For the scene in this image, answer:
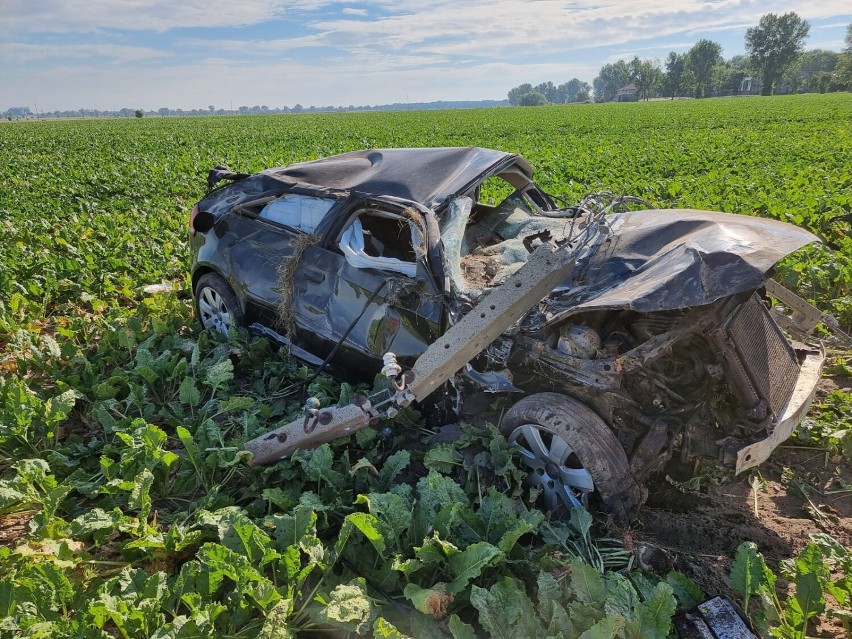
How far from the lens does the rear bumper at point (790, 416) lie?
2938 mm

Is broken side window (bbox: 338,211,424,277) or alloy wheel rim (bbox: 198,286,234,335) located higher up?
broken side window (bbox: 338,211,424,277)

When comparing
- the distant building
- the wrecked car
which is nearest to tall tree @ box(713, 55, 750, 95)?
the distant building

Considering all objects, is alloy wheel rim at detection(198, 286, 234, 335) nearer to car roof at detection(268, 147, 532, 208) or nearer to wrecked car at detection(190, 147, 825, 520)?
wrecked car at detection(190, 147, 825, 520)

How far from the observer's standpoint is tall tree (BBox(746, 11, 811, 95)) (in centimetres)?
9644

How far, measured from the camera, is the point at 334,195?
14.6 feet

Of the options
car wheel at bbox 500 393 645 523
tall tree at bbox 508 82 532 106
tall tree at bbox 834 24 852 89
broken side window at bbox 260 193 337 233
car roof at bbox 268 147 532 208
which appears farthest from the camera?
tall tree at bbox 508 82 532 106

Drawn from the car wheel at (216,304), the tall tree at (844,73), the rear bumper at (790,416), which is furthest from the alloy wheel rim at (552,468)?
the tall tree at (844,73)

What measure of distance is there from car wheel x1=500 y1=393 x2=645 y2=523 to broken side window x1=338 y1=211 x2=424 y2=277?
3.88ft

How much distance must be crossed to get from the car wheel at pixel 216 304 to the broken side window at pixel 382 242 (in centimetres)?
142

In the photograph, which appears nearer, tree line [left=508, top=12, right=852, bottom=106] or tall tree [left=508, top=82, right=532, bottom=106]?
tree line [left=508, top=12, right=852, bottom=106]

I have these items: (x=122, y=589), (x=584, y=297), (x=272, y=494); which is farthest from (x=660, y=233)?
(x=122, y=589)

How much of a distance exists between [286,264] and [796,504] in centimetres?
377

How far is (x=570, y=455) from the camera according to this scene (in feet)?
10.7

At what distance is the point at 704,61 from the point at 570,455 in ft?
398
